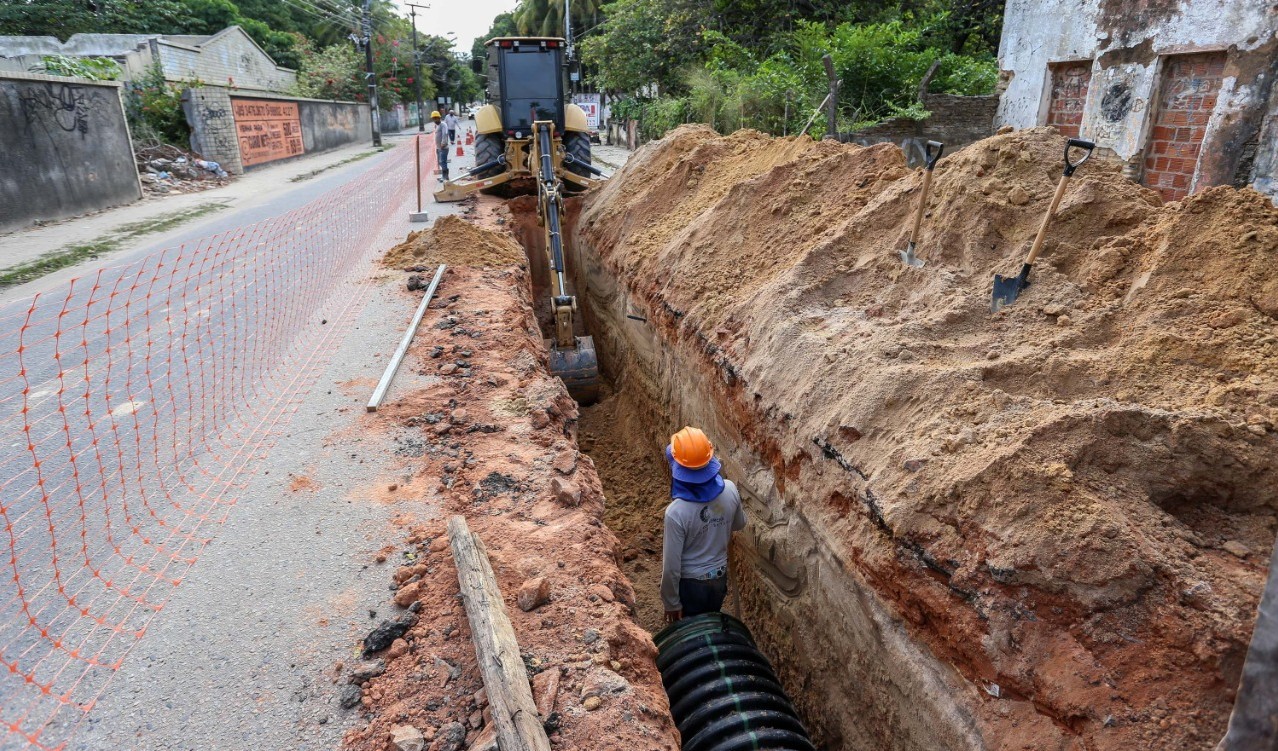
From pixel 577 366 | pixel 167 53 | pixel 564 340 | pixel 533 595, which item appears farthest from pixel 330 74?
pixel 533 595

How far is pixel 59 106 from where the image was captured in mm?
13844

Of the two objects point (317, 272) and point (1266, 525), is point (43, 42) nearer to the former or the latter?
point (317, 272)

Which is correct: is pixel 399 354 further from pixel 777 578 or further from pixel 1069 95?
pixel 1069 95

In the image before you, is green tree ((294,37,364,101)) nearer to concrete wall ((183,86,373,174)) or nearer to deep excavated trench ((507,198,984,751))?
concrete wall ((183,86,373,174))

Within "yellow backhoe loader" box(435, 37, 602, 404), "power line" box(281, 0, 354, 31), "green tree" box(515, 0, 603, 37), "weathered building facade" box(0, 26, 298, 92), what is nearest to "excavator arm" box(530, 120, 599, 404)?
"yellow backhoe loader" box(435, 37, 602, 404)

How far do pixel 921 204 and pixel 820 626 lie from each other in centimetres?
287

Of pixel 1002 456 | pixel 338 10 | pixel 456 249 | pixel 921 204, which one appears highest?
pixel 338 10

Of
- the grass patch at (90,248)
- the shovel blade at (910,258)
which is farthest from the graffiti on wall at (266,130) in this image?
the shovel blade at (910,258)

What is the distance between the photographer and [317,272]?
9609 mm

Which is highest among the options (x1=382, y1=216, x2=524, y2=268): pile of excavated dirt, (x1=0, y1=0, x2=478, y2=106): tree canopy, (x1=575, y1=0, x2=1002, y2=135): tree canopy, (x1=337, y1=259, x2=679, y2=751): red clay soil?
(x1=0, y1=0, x2=478, y2=106): tree canopy

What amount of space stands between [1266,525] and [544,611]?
3.15 metres

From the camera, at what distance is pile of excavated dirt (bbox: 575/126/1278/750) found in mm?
2824

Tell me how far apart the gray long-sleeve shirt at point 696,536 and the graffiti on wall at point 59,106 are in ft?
50.1

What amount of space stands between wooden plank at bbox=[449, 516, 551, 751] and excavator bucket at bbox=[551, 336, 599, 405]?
4.42 metres
